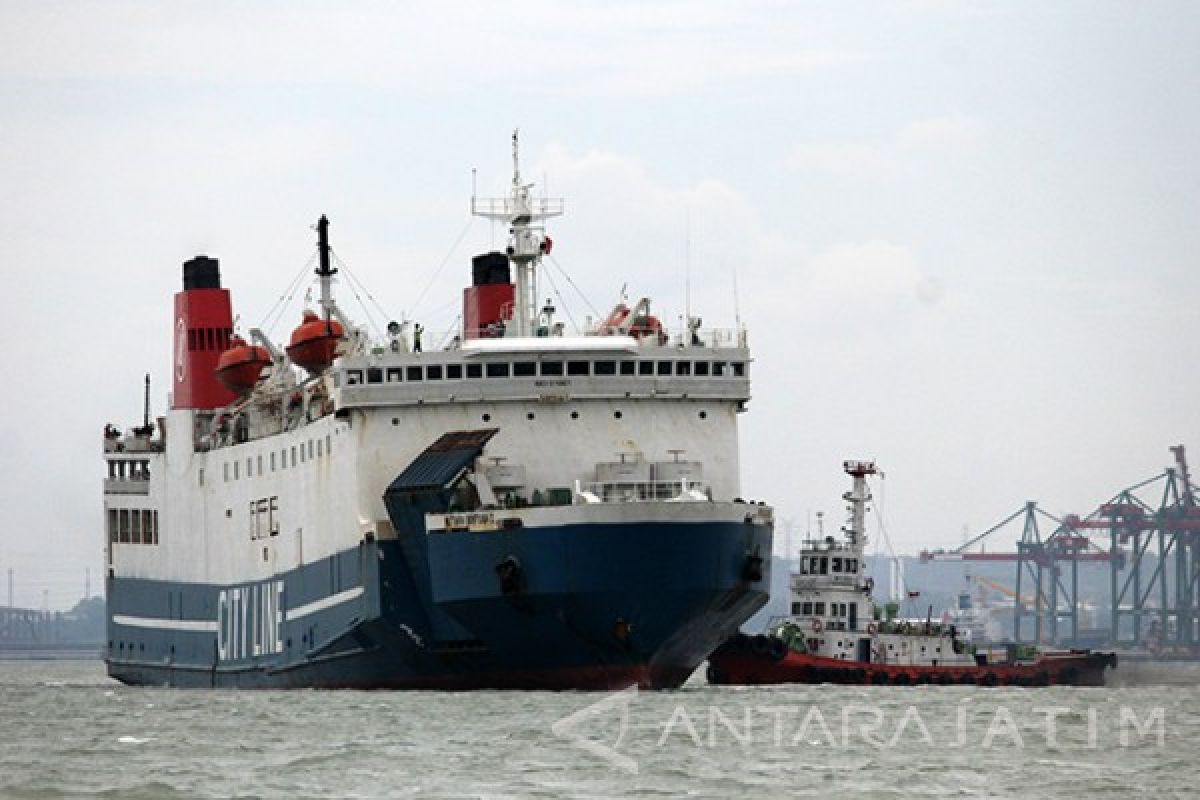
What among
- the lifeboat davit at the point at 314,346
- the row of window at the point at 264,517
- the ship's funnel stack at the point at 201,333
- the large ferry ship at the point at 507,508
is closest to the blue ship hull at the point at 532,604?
the large ferry ship at the point at 507,508

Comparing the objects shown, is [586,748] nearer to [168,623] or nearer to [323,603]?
[323,603]

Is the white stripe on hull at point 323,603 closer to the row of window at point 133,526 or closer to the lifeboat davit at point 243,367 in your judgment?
the lifeboat davit at point 243,367

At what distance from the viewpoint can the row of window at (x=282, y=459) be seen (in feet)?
211

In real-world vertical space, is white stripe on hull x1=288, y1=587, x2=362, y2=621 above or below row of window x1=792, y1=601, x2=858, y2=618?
above

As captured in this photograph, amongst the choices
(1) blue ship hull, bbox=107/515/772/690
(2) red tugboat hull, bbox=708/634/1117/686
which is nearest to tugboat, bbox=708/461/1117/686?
(2) red tugboat hull, bbox=708/634/1117/686

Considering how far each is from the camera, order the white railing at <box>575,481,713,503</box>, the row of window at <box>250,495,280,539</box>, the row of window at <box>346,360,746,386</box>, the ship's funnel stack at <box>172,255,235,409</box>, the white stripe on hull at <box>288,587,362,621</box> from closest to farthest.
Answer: the white railing at <box>575,481,713,503</box> → the row of window at <box>346,360,746,386</box> → the white stripe on hull at <box>288,587,362,621</box> → the row of window at <box>250,495,280,539</box> → the ship's funnel stack at <box>172,255,235,409</box>

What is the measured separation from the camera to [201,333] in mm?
79812

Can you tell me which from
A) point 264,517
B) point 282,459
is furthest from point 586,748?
point 264,517

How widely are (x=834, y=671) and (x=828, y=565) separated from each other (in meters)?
4.78

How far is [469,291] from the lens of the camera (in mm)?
73562

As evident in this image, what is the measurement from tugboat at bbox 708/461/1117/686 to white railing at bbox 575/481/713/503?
20.6 meters

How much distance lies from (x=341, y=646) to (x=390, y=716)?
1039cm

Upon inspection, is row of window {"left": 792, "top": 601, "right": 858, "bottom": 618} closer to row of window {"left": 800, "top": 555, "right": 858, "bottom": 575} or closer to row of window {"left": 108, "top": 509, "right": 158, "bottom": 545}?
row of window {"left": 800, "top": 555, "right": 858, "bottom": 575}

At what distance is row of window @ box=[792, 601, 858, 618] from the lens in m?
83.9
